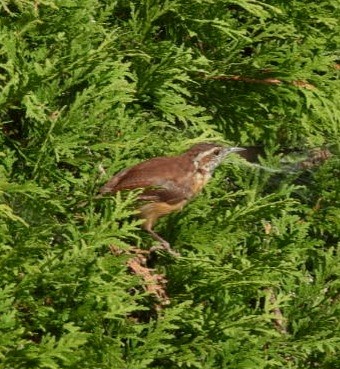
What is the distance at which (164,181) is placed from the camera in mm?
3934

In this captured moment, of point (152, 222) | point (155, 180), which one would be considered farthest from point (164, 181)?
point (152, 222)

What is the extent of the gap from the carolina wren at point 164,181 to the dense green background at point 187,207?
0.08 m

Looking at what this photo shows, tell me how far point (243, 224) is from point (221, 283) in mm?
Result: 527

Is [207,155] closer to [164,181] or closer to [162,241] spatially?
[164,181]

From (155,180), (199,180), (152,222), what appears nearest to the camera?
(155,180)

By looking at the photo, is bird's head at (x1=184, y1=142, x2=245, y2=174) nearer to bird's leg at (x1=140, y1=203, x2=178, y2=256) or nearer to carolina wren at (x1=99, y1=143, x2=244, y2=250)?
carolina wren at (x1=99, y1=143, x2=244, y2=250)

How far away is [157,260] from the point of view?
13.0 ft

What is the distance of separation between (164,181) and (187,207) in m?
0.26

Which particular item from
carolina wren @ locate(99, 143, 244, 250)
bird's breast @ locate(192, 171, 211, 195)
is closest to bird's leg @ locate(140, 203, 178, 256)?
carolina wren @ locate(99, 143, 244, 250)

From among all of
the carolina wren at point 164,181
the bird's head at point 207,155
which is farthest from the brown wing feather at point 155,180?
the bird's head at point 207,155

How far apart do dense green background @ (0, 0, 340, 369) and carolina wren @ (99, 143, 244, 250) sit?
82 millimetres

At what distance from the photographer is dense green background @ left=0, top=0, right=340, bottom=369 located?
3318 millimetres

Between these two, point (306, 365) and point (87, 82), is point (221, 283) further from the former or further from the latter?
point (87, 82)

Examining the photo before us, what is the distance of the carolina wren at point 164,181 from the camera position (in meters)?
3.83
